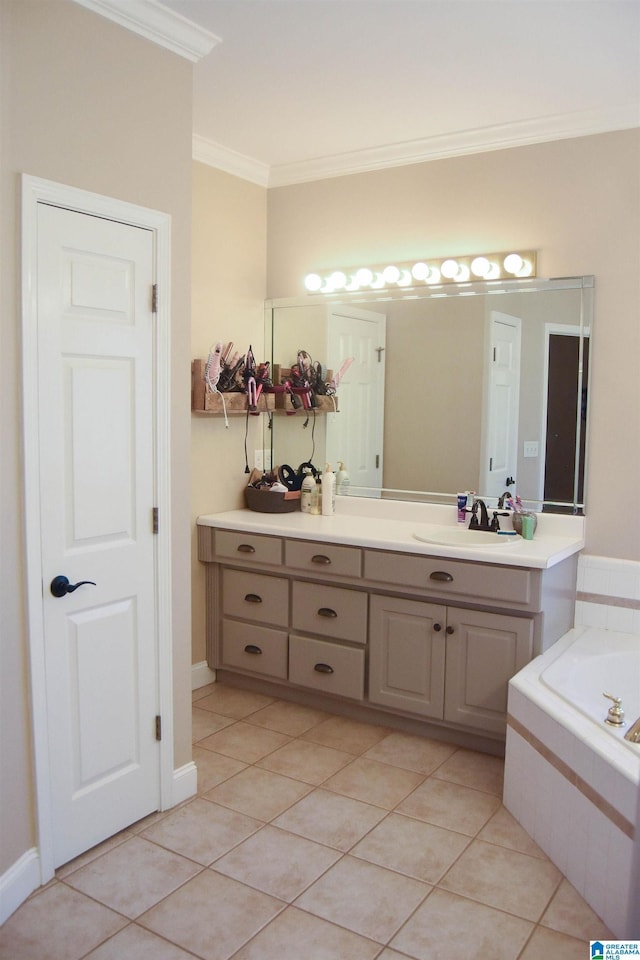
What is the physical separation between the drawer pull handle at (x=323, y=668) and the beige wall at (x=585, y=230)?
127cm

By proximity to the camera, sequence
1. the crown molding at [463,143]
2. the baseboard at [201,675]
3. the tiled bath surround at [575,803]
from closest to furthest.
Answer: the tiled bath surround at [575,803] < the crown molding at [463,143] < the baseboard at [201,675]

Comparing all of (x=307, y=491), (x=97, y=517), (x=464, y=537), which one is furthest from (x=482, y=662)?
(x=97, y=517)

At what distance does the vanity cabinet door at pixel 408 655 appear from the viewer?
10.7ft

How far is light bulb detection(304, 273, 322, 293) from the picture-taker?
13.4ft

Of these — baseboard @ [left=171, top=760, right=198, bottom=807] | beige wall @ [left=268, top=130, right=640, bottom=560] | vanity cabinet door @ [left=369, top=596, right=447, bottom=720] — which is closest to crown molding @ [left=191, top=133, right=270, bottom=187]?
beige wall @ [left=268, top=130, right=640, bottom=560]

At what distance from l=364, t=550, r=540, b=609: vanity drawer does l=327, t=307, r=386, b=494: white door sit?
2.43 feet

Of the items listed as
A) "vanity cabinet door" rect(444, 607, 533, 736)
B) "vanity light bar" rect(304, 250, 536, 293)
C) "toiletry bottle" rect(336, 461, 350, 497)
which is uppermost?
"vanity light bar" rect(304, 250, 536, 293)

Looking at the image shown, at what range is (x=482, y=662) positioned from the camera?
315 centimetres

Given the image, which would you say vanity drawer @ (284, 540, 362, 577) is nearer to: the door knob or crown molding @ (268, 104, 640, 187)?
the door knob

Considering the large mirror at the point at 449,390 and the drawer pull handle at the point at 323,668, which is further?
the drawer pull handle at the point at 323,668

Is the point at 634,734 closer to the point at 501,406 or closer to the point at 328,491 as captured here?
the point at 501,406

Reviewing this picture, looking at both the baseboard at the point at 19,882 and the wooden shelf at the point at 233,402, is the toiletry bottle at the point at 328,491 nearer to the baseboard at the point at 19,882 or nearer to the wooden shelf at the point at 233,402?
the wooden shelf at the point at 233,402

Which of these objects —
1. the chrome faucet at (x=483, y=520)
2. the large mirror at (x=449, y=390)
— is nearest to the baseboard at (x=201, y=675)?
the large mirror at (x=449, y=390)

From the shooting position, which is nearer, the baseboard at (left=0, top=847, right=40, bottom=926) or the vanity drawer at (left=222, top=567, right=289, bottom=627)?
the baseboard at (left=0, top=847, right=40, bottom=926)
